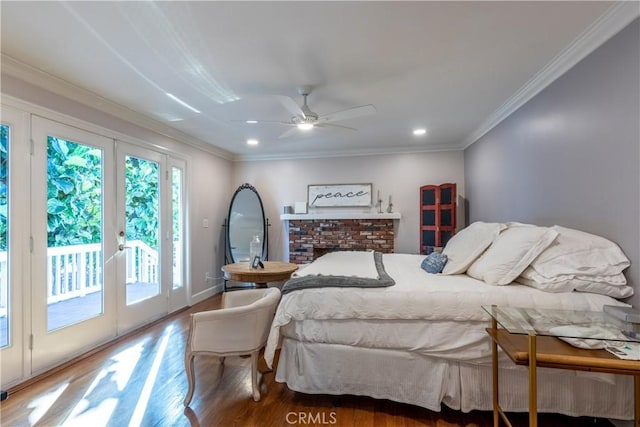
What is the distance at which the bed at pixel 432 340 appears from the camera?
1614mm

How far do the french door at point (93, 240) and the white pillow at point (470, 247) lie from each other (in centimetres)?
314

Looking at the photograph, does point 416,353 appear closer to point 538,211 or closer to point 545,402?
point 545,402

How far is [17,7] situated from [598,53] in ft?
10.8

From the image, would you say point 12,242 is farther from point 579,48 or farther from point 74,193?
point 579,48

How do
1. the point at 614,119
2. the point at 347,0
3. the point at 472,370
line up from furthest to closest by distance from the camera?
the point at 472,370 < the point at 614,119 < the point at 347,0

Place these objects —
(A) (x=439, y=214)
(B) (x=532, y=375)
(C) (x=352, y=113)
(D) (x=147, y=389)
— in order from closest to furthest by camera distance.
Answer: (B) (x=532, y=375)
(D) (x=147, y=389)
(C) (x=352, y=113)
(A) (x=439, y=214)

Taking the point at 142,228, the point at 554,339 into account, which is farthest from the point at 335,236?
the point at 554,339

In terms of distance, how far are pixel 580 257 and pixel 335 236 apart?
337 cm

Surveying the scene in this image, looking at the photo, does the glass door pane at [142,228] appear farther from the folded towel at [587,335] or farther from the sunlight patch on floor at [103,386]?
the folded towel at [587,335]

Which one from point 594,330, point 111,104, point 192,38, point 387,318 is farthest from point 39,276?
point 594,330

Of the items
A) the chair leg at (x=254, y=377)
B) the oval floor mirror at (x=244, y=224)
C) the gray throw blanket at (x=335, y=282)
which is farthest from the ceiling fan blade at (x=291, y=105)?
the oval floor mirror at (x=244, y=224)

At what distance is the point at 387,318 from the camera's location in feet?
5.83

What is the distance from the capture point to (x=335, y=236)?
15.7 ft

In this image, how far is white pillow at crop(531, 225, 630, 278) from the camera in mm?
1598
